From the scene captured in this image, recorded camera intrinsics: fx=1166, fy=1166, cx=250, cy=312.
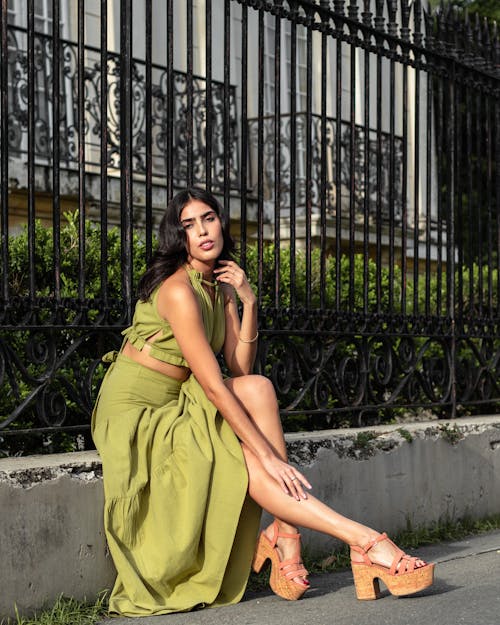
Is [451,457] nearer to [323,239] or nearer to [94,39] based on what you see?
[323,239]

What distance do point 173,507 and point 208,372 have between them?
53 cm

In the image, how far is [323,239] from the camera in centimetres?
592

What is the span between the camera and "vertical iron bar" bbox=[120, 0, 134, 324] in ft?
16.3

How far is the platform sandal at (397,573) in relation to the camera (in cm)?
434

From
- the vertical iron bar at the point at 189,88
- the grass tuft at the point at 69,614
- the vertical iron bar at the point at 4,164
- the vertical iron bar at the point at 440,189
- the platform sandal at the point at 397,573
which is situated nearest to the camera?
the grass tuft at the point at 69,614

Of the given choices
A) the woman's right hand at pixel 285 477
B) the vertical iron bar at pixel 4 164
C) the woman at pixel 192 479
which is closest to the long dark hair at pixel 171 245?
the woman at pixel 192 479

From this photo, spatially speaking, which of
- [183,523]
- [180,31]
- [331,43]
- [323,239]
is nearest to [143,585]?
[183,523]

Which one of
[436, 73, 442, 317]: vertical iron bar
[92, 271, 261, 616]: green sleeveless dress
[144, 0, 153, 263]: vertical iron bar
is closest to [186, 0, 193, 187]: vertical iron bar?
[144, 0, 153, 263]: vertical iron bar

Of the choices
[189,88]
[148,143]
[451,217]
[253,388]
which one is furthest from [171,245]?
[451,217]

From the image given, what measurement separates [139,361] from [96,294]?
0.75 meters

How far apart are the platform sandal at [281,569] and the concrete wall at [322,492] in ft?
1.99

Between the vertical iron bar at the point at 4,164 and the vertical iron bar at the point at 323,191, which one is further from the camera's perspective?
the vertical iron bar at the point at 323,191

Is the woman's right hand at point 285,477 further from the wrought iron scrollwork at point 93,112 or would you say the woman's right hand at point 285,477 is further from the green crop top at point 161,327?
the wrought iron scrollwork at point 93,112

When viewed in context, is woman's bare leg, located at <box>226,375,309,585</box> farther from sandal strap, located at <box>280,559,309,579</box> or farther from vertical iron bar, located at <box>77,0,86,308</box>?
vertical iron bar, located at <box>77,0,86,308</box>
